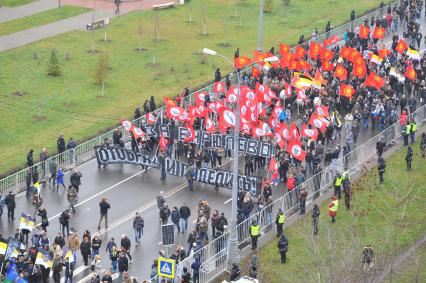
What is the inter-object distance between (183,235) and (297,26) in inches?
1482

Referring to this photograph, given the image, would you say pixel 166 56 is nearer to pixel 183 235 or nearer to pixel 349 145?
pixel 349 145

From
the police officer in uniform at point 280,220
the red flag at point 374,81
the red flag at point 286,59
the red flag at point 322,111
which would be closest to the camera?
the police officer in uniform at point 280,220

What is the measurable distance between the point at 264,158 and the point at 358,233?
955 cm

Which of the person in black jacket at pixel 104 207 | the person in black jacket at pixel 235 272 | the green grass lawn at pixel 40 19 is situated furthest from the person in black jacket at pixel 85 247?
the green grass lawn at pixel 40 19

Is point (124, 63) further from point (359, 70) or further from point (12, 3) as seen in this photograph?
point (359, 70)

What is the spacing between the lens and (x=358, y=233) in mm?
45906

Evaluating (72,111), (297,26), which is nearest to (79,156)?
(72,111)

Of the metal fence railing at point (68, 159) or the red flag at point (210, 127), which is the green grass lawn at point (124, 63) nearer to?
the metal fence railing at point (68, 159)

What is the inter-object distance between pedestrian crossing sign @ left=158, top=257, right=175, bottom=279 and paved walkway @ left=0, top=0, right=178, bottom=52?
3820 centimetres

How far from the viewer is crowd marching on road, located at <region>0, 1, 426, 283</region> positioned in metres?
43.8

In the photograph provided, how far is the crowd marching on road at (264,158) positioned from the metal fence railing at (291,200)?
0.20 m

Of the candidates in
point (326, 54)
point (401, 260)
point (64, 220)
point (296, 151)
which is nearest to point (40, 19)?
point (326, 54)

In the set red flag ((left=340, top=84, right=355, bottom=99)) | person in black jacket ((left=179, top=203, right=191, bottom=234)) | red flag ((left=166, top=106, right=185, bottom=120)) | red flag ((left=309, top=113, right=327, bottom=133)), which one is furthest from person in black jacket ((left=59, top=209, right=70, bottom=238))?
red flag ((left=340, top=84, right=355, bottom=99))

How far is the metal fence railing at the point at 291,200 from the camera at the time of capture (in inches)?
1731
